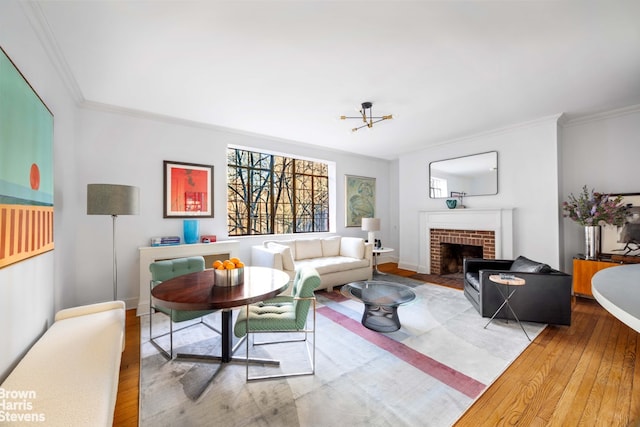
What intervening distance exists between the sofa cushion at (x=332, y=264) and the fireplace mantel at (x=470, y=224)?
150 cm

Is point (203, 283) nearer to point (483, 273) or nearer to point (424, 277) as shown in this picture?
point (483, 273)

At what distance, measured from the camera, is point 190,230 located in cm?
382

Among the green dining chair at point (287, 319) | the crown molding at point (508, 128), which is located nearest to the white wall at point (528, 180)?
the crown molding at point (508, 128)

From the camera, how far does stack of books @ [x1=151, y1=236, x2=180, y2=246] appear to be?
356 centimetres

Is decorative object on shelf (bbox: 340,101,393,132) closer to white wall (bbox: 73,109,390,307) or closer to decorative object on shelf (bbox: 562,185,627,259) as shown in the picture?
white wall (bbox: 73,109,390,307)

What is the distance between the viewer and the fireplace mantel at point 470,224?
430cm

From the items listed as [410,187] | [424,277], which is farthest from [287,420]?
[410,187]

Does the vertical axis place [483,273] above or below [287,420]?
above

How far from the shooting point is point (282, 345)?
8.17 feet

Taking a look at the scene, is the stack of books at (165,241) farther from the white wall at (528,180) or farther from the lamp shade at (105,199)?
the white wall at (528,180)

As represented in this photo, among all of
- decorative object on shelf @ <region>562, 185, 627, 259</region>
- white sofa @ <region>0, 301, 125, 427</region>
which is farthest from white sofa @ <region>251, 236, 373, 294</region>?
decorative object on shelf @ <region>562, 185, 627, 259</region>

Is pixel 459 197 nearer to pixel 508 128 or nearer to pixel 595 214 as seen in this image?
pixel 508 128

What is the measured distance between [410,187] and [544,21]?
13.0 feet

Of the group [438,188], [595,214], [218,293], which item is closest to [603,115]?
[595,214]
